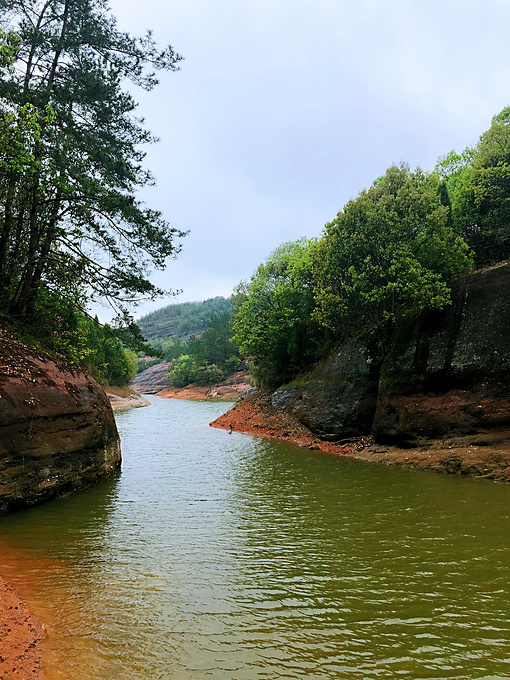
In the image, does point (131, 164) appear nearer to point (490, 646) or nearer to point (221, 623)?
point (221, 623)

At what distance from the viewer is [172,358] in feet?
420

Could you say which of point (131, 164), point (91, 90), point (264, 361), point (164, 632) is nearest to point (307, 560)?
point (164, 632)

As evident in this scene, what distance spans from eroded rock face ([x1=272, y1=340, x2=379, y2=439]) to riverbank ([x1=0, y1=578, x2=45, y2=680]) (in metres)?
16.3

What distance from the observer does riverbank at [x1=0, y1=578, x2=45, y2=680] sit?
3672 millimetres

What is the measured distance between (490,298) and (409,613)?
13674 millimetres

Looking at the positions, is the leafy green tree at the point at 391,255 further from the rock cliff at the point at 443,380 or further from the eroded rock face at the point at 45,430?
the eroded rock face at the point at 45,430

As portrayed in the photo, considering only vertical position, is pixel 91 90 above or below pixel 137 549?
above

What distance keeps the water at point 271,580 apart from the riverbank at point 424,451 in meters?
1.41

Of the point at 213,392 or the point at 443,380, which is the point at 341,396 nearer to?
the point at 443,380

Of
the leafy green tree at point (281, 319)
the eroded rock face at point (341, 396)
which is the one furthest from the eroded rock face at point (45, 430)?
the leafy green tree at point (281, 319)

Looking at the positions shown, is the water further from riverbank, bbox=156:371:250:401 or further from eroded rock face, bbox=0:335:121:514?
riverbank, bbox=156:371:250:401

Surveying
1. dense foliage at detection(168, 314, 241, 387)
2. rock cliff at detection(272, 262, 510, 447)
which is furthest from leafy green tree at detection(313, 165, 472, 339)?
dense foliage at detection(168, 314, 241, 387)

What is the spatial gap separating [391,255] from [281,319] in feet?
39.3

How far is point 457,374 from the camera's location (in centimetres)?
1510
